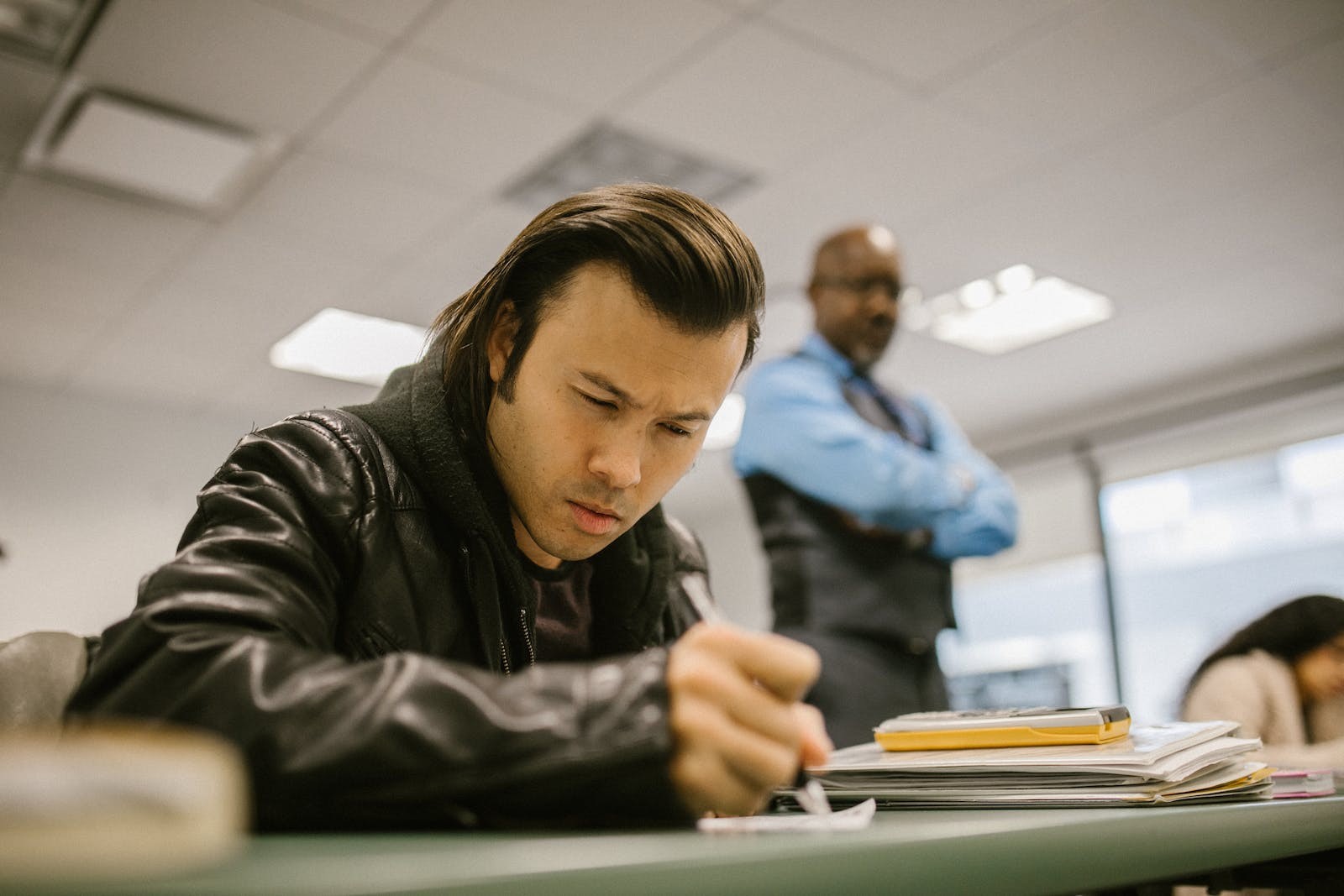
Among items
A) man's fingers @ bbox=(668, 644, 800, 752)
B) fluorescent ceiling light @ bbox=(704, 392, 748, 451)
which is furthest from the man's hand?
fluorescent ceiling light @ bbox=(704, 392, 748, 451)

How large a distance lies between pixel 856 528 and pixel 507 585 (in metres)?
1.01

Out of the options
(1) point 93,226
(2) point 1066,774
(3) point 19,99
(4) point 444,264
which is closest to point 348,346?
(4) point 444,264

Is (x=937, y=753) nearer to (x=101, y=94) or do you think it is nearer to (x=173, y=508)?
(x=101, y=94)

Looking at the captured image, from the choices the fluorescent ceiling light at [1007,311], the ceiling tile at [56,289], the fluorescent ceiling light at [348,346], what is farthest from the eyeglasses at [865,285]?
the ceiling tile at [56,289]

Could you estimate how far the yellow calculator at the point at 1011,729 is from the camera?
2.94 feet

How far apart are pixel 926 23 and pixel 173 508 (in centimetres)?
444

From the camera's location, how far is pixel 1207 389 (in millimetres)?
5441

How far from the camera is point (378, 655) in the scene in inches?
34.1

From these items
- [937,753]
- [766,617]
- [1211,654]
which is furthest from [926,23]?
→ [766,617]

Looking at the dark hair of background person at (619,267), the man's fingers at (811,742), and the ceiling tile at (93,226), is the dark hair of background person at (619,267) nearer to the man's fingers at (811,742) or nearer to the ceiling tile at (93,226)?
the man's fingers at (811,742)

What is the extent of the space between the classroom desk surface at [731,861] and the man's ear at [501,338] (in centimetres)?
63

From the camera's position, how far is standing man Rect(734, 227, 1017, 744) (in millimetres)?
1795

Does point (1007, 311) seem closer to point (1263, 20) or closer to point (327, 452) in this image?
point (1263, 20)

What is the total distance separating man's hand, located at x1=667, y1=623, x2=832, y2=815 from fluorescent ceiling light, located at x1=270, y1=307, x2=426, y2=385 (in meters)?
4.02
